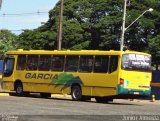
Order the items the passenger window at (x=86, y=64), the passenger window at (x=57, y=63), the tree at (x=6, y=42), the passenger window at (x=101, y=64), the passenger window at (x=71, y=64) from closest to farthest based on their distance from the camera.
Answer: the passenger window at (x=101, y=64)
the passenger window at (x=86, y=64)
the passenger window at (x=71, y=64)
the passenger window at (x=57, y=63)
the tree at (x=6, y=42)

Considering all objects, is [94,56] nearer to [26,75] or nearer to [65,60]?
[65,60]

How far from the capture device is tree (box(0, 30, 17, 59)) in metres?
107

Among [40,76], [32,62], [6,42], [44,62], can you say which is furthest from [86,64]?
[6,42]

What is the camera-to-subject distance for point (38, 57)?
32.3m

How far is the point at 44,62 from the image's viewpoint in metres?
32.0

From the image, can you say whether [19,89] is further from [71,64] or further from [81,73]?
[81,73]

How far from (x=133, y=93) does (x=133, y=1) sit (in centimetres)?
4373

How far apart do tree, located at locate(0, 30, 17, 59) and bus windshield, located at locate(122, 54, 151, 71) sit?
75.4m

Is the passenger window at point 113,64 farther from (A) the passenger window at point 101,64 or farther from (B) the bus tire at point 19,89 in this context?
(B) the bus tire at point 19,89

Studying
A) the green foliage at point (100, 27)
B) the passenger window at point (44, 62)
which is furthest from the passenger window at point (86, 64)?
the green foliage at point (100, 27)

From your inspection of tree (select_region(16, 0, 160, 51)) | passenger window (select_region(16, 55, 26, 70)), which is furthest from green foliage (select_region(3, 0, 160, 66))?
Result: passenger window (select_region(16, 55, 26, 70))

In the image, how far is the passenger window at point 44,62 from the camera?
31734 millimetres

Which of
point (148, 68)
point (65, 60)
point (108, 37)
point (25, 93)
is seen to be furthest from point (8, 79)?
point (108, 37)

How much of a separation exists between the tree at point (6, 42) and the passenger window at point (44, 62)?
233 ft
